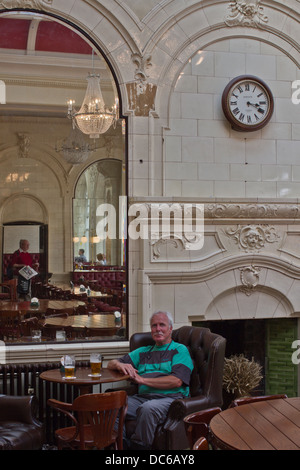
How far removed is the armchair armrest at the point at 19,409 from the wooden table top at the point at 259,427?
75.8 inches

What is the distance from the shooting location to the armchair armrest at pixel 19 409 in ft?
17.1

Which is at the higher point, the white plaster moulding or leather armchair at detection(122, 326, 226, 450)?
the white plaster moulding

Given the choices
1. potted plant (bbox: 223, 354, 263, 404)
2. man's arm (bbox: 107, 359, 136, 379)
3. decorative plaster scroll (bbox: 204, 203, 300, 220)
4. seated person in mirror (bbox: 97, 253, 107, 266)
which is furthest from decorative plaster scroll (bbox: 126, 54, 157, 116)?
seated person in mirror (bbox: 97, 253, 107, 266)

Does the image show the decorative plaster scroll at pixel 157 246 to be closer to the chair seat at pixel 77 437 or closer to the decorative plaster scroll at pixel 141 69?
the decorative plaster scroll at pixel 141 69

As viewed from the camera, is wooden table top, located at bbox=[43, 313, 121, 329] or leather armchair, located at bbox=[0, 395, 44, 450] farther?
wooden table top, located at bbox=[43, 313, 121, 329]

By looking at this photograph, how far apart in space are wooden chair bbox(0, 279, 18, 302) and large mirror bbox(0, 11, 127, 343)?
558 mm

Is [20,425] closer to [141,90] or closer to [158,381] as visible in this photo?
[158,381]

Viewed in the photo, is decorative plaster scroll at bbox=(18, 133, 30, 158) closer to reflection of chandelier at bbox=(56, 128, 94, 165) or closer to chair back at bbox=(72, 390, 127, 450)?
reflection of chandelier at bbox=(56, 128, 94, 165)

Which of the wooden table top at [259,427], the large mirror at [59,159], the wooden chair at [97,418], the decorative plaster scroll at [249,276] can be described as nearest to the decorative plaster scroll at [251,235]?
the decorative plaster scroll at [249,276]

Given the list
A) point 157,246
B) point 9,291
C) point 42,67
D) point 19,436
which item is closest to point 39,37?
point 42,67

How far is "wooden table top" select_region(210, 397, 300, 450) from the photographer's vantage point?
336cm

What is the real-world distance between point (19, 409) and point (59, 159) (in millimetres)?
10793

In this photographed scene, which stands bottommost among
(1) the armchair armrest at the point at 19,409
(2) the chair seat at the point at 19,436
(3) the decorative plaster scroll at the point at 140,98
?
(2) the chair seat at the point at 19,436

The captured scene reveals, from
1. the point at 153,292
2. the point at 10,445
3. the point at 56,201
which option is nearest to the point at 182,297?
the point at 153,292
